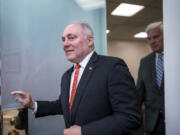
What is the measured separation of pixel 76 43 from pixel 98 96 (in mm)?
361

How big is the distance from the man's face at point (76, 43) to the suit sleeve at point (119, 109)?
0.26 metres

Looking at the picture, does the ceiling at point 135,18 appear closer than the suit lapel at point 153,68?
No

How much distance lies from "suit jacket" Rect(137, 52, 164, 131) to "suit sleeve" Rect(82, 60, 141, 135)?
678mm

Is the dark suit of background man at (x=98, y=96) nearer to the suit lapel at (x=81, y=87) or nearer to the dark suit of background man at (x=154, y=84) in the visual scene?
the suit lapel at (x=81, y=87)

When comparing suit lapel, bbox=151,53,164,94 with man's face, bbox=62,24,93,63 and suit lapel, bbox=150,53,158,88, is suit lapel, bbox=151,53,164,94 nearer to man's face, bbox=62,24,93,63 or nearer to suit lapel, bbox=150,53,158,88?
suit lapel, bbox=150,53,158,88

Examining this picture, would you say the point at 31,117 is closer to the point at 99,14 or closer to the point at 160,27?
the point at 99,14

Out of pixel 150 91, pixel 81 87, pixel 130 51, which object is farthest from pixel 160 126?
pixel 130 51

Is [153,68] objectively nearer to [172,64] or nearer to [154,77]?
[154,77]

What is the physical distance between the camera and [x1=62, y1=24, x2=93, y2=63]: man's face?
1.04 meters

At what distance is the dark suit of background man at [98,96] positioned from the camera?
801mm

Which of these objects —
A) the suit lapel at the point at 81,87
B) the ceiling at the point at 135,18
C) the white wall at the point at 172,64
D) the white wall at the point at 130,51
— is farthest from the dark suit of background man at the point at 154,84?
the white wall at the point at 130,51

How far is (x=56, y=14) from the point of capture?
140 centimetres

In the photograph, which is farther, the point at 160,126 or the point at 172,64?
the point at 160,126

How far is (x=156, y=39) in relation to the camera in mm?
1509
